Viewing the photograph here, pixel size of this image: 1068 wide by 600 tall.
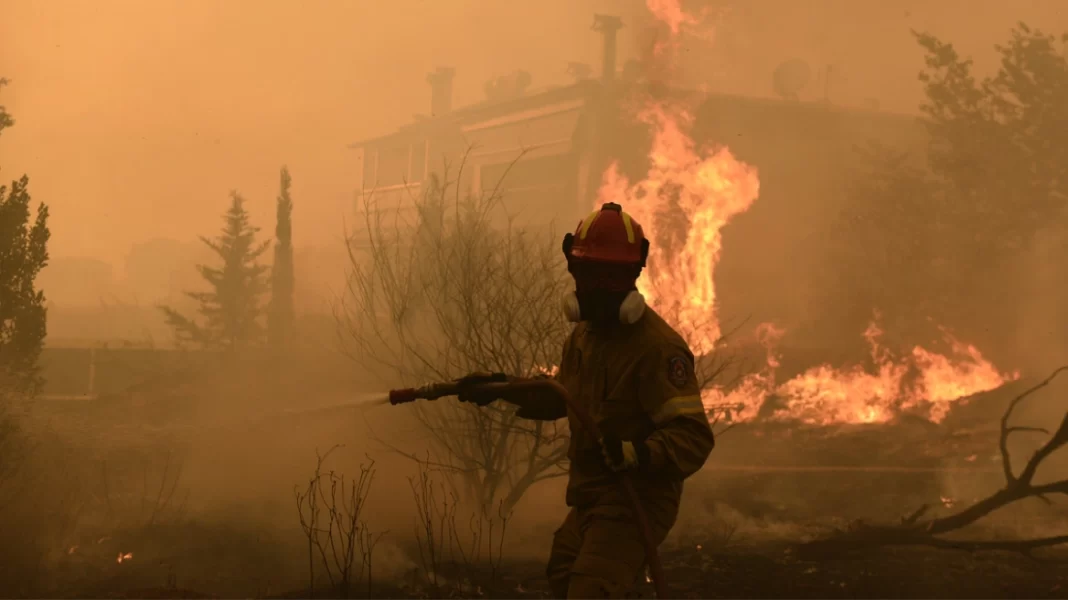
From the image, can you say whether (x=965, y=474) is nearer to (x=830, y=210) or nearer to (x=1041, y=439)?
(x=1041, y=439)

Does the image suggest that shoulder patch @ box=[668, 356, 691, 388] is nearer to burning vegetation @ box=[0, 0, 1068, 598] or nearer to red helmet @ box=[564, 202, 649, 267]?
red helmet @ box=[564, 202, 649, 267]

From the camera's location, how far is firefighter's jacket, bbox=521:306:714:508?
370 centimetres

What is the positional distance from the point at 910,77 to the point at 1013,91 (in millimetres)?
6093

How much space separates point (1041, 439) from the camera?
15.6m

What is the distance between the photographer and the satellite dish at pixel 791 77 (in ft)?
83.7

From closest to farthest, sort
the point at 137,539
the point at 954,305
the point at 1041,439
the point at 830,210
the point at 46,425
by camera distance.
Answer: the point at 137,539 < the point at 46,425 < the point at 1041,439 < the point at 954,305 < the point at 830,210

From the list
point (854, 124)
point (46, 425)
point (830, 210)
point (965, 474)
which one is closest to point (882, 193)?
point (830, 210)

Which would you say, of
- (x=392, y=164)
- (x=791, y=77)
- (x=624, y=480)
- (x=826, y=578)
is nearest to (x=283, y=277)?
(x=392, y=164)

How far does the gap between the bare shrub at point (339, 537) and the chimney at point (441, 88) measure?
66.7 feet

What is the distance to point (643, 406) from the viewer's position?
12.7 ft

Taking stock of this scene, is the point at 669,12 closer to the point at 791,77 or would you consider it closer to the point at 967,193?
the point at 791,77

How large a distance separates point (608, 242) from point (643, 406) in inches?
28.0

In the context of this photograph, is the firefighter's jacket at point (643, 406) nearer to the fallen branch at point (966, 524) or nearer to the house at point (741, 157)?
the fallen branch at point (966, 524)

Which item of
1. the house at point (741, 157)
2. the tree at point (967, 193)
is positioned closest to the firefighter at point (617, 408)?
the house at point (741, 157)
